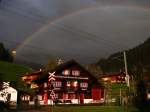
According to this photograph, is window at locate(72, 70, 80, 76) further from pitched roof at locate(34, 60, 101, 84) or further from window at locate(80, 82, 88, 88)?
window at locate(80, 82, 88, 88)

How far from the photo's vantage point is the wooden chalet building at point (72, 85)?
256ft

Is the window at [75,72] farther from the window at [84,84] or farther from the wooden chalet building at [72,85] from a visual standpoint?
the window at [84,84]

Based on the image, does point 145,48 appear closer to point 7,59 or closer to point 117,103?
Answer: point 117,103

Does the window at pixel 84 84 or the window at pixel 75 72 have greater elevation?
the window at pixel 75 72

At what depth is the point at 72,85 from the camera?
3221 inches

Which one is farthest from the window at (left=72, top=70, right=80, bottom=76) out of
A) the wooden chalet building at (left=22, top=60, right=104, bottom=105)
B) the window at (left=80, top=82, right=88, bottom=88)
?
the window at (left=80, top=82, right=88, bottom=88)

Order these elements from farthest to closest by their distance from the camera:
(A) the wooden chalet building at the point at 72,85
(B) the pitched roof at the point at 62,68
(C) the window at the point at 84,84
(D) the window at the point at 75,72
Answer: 1. (D) the window at the point at 75,72
2. (C) the window at the point at 84,84
3. (B) the pitched roof at the point at 62,68
4. (A) the wooden chalet building at the point at 72,85

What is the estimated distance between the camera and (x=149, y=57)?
106 meters

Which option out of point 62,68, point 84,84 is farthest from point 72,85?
point 62,68

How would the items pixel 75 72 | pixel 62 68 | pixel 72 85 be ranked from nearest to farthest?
pixel 62 68, pixel 72 85, pixel 75 72

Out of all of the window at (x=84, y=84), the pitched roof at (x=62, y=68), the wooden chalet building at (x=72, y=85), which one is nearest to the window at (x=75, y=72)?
the wooden chalet building at (x=72, y=85)

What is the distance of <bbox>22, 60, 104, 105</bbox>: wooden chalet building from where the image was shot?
256 feet

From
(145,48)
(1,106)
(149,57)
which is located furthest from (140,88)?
(145,48)

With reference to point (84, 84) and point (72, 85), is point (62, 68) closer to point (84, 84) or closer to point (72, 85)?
point (72, 85)
